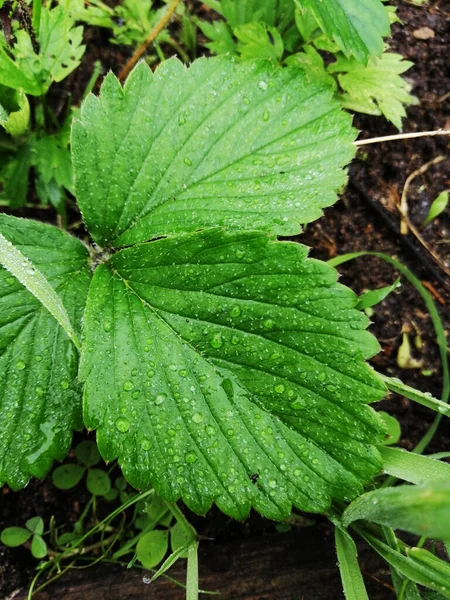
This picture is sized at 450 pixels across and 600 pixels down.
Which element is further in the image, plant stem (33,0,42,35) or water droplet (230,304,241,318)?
plant stem (33,0,42,35)

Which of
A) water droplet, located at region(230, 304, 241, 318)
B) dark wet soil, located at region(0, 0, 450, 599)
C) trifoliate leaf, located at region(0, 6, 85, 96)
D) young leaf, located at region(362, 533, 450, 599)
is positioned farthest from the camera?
dark wet soil, located at region(0, 0, 450, 599)

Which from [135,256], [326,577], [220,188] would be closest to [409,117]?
[220,188]

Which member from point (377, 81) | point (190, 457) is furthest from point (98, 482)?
point (377, 81)

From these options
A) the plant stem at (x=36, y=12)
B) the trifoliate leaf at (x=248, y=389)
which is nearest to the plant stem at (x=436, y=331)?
the trifoliate leaf at (x=248, y=389)

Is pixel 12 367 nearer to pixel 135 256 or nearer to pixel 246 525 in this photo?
pixel 135 256

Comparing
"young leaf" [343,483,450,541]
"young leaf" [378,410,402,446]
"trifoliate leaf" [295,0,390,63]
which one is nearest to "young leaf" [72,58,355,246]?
"trifoliate leaf" [295,0,390,63]

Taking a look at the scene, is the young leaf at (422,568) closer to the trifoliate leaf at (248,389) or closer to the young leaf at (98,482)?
the trifoliate leaf at (248,389)

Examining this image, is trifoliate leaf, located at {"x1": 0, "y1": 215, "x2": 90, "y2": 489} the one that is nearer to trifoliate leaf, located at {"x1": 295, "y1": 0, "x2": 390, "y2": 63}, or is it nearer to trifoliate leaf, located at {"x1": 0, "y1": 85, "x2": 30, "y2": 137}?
trifoliate leaf, located at {"x1": 0, "y1": 85, "x2": 30, "y2": 137}
